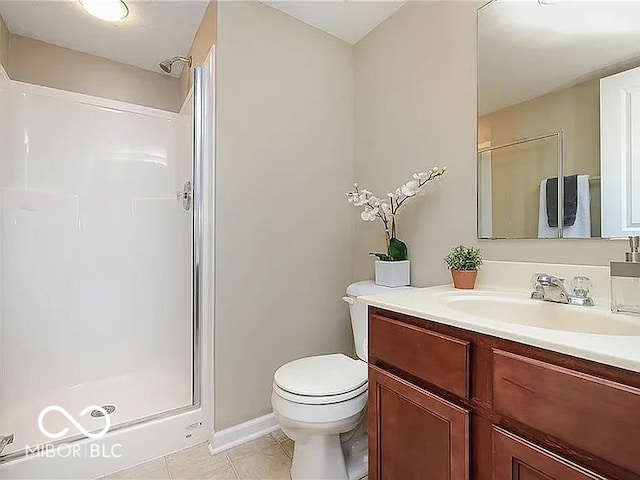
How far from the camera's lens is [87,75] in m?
2.21

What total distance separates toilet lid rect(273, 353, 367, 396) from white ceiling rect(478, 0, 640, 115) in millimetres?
1207

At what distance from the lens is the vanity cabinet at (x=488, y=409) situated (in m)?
0.61

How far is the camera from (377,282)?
68.1 inches

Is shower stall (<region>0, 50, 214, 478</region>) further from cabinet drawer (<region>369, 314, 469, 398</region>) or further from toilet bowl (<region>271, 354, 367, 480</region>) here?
cabinet drawer (<region>369, 314, 469, 398</region>)

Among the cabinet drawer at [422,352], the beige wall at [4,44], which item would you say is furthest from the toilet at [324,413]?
the beige wall at [4,44]

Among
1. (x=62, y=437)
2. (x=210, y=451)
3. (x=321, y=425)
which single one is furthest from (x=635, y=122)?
(x=62, y=437)

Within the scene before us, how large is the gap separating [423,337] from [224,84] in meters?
1.48

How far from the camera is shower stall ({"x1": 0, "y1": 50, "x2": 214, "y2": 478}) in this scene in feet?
5.59

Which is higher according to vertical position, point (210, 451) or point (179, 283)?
point (179, 283)

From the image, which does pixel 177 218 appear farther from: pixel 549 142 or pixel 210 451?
pixel 549 142

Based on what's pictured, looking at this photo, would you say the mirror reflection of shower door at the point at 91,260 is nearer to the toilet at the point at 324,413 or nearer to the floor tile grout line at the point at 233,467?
the floor tile grout line at the point at 233,467

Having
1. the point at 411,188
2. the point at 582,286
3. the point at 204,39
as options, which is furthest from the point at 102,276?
the point at 582,286

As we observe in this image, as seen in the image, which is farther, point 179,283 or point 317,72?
point 179,283

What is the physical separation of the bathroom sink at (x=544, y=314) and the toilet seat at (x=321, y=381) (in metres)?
0.51
